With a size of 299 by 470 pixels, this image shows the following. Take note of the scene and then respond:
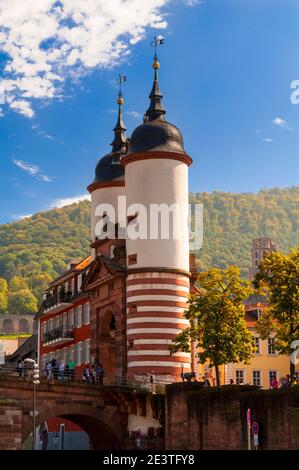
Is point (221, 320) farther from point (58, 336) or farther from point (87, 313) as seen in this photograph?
point (58, 336)

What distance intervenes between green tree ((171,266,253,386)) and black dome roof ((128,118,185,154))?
1197 centimetres

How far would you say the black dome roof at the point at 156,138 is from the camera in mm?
68312

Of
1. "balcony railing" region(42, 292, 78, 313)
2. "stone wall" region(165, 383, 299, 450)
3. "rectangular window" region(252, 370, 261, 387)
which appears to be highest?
"balcony railing" region(42, 292, 78, 313)

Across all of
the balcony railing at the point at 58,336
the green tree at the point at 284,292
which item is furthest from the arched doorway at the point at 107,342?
the green tree at the point at 284,292

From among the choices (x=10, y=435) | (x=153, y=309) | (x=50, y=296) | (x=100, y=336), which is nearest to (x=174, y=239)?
(x=153, y=309)

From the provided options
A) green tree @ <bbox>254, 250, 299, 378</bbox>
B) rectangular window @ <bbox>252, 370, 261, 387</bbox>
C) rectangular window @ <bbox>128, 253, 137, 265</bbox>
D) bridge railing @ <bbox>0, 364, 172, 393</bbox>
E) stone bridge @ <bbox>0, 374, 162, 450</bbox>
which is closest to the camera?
green tree @ <bbox>254, 250, 299, 378</bbox>

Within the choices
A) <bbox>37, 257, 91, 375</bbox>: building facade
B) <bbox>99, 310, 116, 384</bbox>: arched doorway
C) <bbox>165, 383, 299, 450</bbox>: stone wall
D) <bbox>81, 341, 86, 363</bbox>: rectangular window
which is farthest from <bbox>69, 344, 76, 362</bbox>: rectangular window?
<bbox>165, 383, 299, 450</bbox>: stone wall

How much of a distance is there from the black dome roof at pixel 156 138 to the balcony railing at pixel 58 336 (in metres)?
22.3

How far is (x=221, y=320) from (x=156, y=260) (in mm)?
9728

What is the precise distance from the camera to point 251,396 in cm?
5022

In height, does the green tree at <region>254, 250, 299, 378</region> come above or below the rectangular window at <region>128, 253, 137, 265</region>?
below

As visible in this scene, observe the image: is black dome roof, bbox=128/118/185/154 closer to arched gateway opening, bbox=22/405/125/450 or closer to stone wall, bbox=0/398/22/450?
arched gateway opening, bbox=22/405/125/450

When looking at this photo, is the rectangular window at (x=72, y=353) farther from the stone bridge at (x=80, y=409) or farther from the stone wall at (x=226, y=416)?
the stone wall at (x=226, y=416)

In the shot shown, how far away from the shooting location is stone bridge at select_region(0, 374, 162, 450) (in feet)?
193
